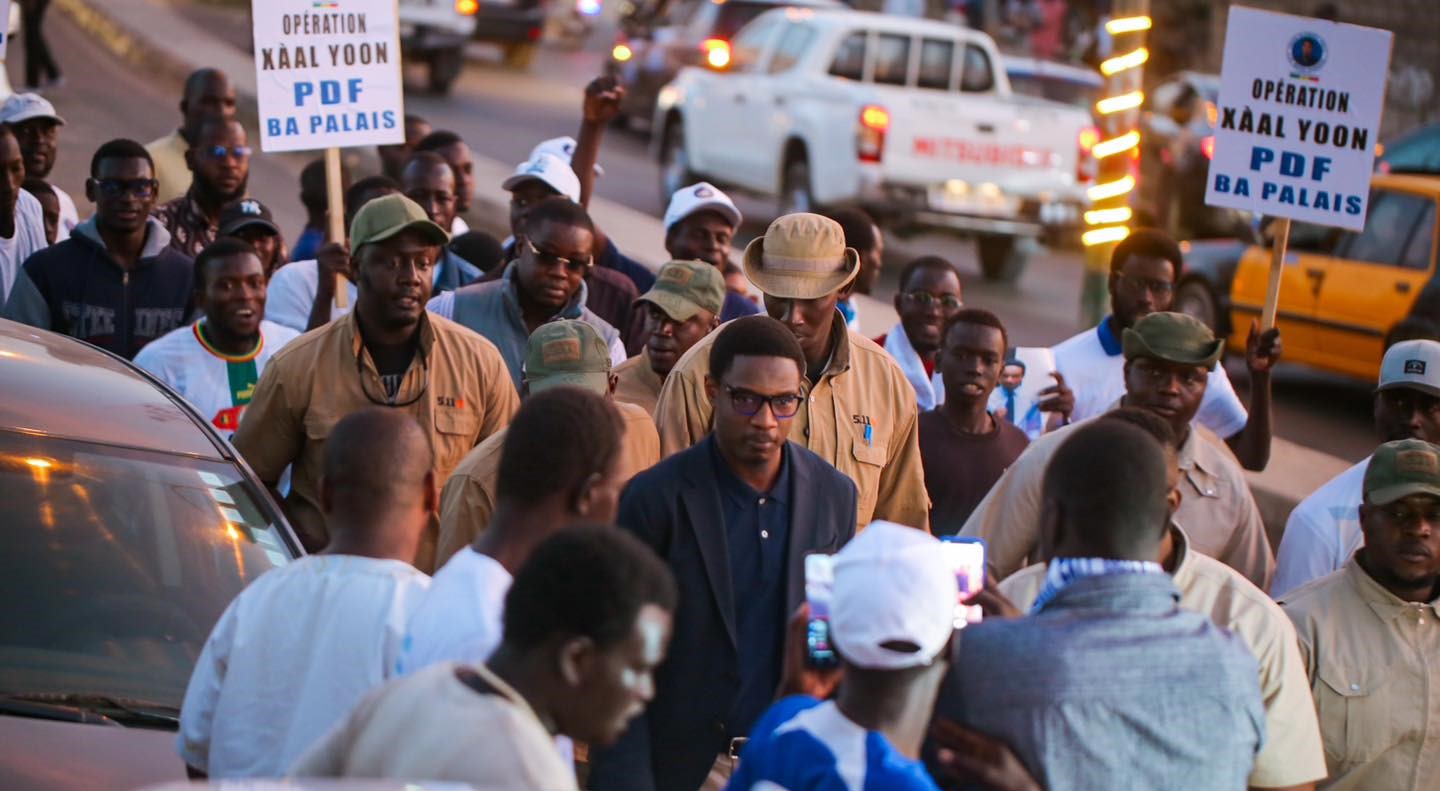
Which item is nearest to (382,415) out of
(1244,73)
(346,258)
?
(346,258)

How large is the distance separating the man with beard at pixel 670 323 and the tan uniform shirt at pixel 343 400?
0.52m

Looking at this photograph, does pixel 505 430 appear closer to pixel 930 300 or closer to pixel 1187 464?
pixel 1187 464

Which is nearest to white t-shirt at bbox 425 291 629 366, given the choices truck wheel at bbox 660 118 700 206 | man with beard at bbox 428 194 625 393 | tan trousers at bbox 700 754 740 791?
man with beard at bbox 428 194 625 393

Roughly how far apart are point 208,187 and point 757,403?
495 centimetres

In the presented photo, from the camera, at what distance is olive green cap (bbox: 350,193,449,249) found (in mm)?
6016

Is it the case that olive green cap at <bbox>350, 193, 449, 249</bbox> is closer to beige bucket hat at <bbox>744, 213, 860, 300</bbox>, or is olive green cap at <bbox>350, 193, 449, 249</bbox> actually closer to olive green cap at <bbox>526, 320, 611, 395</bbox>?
olive green cap at <bbox>526, 320, 611, 395</bbox>

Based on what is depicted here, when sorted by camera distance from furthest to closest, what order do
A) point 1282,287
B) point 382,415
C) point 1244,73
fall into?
point 1282,287
point 1244,73
point 382,415

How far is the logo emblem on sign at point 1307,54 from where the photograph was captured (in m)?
8.07

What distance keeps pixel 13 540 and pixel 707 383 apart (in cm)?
176

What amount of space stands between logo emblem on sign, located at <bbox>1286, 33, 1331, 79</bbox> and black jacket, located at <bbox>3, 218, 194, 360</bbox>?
15.2 ft

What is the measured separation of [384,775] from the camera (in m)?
2.87

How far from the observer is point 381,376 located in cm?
600

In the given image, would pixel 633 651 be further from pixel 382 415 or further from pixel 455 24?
pixel 455 24

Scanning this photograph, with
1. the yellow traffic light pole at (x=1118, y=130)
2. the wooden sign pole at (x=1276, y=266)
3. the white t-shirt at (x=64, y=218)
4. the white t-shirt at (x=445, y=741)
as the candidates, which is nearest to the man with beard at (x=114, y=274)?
the white t-shirt at (x=64, y=218)
